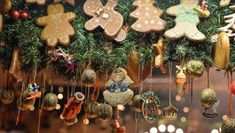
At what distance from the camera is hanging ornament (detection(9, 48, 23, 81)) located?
1566 millimetres

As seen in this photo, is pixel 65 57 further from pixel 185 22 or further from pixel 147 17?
pixel 185 22

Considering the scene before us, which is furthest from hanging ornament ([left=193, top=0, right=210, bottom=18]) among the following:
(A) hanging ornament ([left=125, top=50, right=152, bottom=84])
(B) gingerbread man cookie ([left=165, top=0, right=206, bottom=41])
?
(A) hanging ornament ([left=125, top=50, right=152, bottom=84])

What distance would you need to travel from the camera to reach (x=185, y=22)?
4.94 ft

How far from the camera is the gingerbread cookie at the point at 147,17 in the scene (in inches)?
Answer: 59.9

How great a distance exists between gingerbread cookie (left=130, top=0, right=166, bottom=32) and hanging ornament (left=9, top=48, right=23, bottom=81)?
43 centimetres

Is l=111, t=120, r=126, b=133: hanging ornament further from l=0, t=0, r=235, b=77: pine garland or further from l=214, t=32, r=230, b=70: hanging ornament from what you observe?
l=214, t=32, r=230, b=70: hanging ornament

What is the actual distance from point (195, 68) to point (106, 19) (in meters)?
0.38

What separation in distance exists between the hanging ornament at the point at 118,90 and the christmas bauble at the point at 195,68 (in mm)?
225

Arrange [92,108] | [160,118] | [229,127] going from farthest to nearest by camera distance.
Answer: [160,118], [92,108], [229,127]

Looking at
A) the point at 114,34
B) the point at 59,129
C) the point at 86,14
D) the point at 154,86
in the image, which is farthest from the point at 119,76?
the point at 59,129

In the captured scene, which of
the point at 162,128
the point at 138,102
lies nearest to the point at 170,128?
the point at 162,128

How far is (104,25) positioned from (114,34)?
2.3 inches

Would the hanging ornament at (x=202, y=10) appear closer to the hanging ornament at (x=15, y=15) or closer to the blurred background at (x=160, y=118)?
the hanging ornament at (x=15, y=15)

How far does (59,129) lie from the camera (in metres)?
2.44
